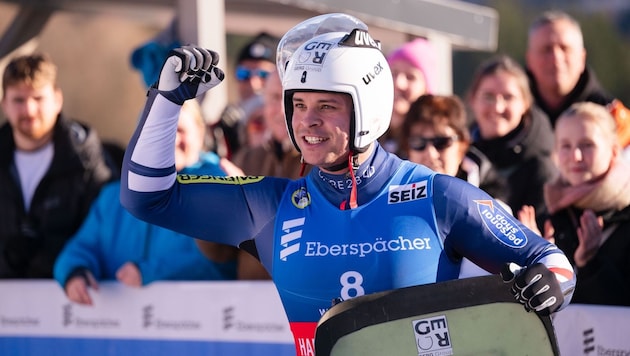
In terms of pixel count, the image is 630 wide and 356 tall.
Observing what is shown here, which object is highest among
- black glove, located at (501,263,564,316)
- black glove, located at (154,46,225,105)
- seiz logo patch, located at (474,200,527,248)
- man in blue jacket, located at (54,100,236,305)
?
black glove, located at (154,46,225,105)

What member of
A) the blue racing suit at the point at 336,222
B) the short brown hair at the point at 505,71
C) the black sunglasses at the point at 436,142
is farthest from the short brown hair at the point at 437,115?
the blue racing suit at the point at 336,222

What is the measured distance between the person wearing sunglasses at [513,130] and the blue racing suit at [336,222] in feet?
7.54

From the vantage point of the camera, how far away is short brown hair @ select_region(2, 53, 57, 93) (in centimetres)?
743

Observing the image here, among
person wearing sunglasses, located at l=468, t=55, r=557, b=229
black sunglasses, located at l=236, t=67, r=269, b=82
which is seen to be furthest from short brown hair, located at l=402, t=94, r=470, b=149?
black sunglasses, located at l=236, t=67, r=269, b=82

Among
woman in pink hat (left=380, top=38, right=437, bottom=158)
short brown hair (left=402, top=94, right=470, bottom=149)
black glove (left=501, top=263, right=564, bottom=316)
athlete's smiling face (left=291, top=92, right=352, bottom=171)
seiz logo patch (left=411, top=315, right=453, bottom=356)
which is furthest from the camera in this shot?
woman in pink hat (left=380, top=38, right=437, bottom=158)

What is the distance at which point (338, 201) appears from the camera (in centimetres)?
453

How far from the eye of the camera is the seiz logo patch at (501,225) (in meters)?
4.35

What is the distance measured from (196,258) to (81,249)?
2.21 feet

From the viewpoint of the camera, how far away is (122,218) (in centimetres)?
682

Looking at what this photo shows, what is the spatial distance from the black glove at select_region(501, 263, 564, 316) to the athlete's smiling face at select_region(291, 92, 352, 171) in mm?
797

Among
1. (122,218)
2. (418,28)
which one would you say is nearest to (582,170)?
(122,218)

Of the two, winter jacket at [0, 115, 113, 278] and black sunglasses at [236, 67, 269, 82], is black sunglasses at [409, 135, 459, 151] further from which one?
black sunglasses at [236, 67, 269, 82]

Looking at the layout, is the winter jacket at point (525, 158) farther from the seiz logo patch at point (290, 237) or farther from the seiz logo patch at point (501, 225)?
the seiz logo patch at point (290, 237)

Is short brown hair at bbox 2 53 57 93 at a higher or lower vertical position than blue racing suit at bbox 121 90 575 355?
higher
